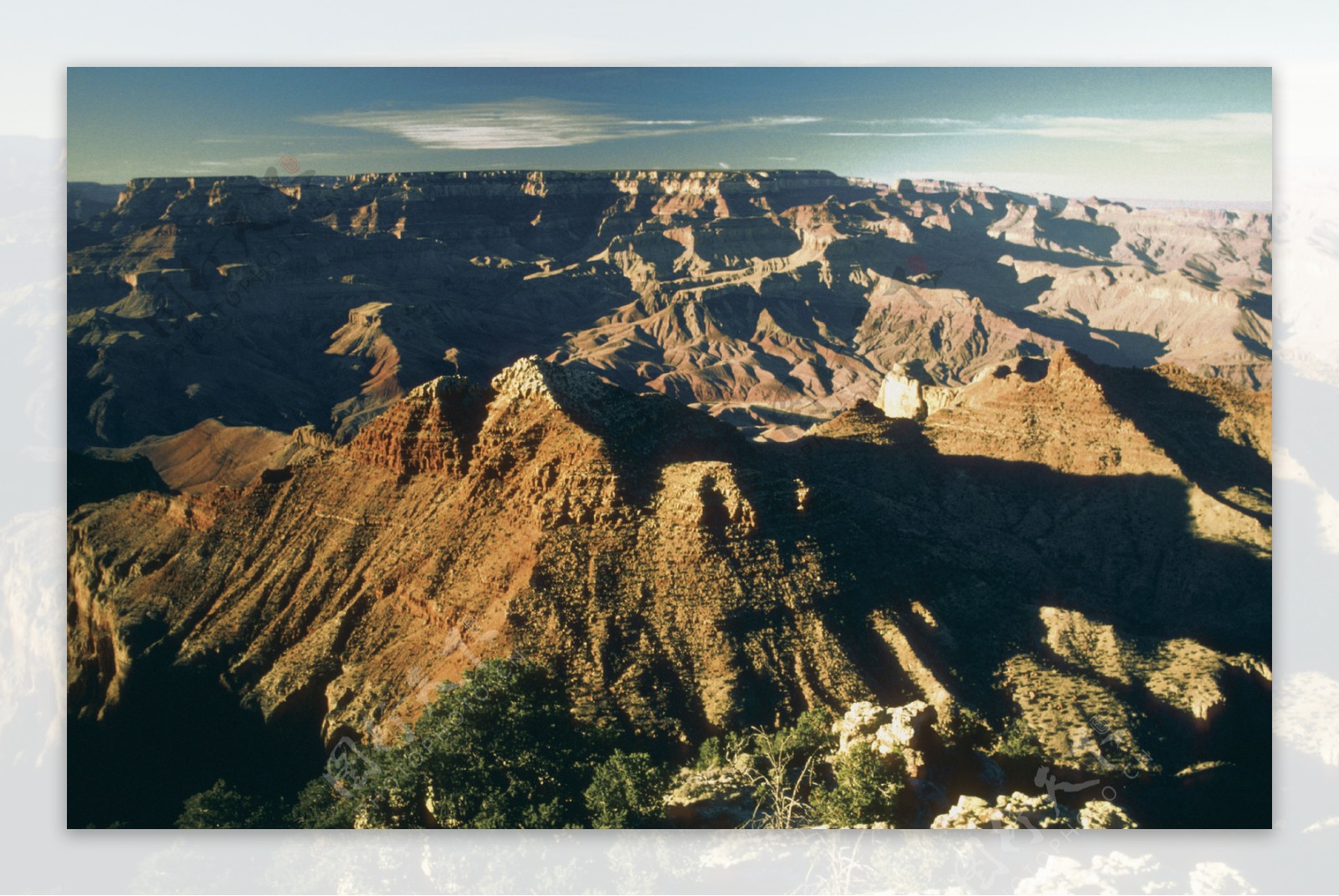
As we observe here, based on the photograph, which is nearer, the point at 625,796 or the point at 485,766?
the point at 625,796

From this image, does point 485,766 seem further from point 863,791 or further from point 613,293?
point 613,293

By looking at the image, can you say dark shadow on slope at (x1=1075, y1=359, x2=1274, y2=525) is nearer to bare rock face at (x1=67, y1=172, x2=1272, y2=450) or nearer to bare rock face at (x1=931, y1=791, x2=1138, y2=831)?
bare rock face at (x1=67, y1=172, x2=1272, y2=450)

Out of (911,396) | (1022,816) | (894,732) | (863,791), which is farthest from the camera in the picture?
(911,396)

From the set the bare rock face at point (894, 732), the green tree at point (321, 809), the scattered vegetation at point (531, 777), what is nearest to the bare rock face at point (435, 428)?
the scattered vegetation at point (531, 777)

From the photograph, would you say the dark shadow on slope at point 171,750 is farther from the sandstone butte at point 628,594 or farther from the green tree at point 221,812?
the green tree at point 221,812

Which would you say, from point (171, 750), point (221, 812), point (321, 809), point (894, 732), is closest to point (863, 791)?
point (894, 732)
